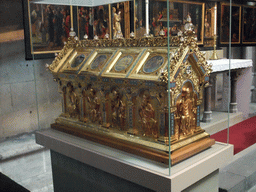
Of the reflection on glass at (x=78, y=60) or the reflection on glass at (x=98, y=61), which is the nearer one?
the reflection on glass at (x=98, y=61)

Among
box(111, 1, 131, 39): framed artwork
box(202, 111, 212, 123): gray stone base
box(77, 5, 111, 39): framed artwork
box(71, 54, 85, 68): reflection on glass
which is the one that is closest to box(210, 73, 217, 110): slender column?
box(202, 111, 212, 123): gray stone base

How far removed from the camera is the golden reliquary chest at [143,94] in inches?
99.6

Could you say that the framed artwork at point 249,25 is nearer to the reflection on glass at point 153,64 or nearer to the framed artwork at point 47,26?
the framed artwork at point 47,26

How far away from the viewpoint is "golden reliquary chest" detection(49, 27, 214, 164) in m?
2.53

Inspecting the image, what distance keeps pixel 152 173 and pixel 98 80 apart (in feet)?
3.99

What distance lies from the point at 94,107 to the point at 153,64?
0.98 metres

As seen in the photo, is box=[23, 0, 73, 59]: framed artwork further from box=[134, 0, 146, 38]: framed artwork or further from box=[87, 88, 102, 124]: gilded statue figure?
Answer: box=[134, 0, 146, 38]: framed artwork

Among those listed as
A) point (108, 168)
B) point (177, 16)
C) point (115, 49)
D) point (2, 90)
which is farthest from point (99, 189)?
point (2, 90)

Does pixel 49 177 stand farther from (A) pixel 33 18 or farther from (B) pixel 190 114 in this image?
(B) pixel 190 114

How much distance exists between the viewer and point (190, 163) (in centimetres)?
250

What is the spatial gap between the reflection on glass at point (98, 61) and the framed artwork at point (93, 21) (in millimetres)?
384

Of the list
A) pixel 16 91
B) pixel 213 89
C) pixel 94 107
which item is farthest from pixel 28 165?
pixel 213 89

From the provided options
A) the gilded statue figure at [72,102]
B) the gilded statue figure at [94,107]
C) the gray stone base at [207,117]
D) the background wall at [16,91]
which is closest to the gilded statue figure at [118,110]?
the gilded statue figure at [94,107]

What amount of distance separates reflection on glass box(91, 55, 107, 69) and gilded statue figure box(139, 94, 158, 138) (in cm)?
76
